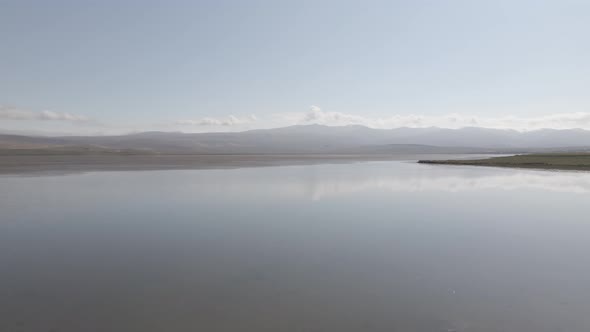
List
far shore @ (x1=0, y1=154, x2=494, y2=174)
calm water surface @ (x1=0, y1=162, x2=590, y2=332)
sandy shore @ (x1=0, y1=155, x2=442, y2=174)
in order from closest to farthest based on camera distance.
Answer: calm water surface @ (x1=0, y1=162, x2=590, y2=332) < sandy shore @ (x1=0, y1=155, x2=442, y2=174) < far shore @ (x1=0, y1=154, x2=494, y2=174)

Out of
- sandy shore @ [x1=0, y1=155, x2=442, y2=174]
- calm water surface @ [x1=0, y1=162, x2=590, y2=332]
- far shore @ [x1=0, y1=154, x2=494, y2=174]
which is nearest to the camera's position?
calm water surface @ [x1=0, y1=162, x2=590, y2=332]

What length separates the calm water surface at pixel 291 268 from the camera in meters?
5.25

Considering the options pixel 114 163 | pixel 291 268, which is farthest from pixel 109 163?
pixel 291 268

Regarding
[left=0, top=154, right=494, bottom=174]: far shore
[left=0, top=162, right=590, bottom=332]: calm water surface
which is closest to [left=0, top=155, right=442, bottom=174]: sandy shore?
[left=0, top=154, right=494, bottom=174]: far shore

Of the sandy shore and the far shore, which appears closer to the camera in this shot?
the sandy shore

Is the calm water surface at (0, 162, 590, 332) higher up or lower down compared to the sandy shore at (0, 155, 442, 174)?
lower down

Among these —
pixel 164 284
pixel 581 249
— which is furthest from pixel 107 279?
pixel 581 249

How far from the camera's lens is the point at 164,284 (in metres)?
6.57

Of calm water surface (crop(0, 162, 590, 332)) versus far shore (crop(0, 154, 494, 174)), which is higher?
far shore (crop(0, 154, 494, 174))

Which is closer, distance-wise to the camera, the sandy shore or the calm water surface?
the calm water surface

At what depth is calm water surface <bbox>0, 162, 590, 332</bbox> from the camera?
5.25 meters

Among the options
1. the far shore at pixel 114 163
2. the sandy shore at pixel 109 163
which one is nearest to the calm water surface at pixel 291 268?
the sandy shore at pixel 109 163

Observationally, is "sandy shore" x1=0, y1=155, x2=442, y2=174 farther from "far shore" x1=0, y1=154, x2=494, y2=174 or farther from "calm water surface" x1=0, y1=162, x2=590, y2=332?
"calm water surface" x1=0, y1=162, x2=590, y2=332

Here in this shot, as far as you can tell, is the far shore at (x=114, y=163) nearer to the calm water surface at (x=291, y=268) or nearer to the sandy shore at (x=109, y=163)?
the sandy shore at (x=109, y=163)
